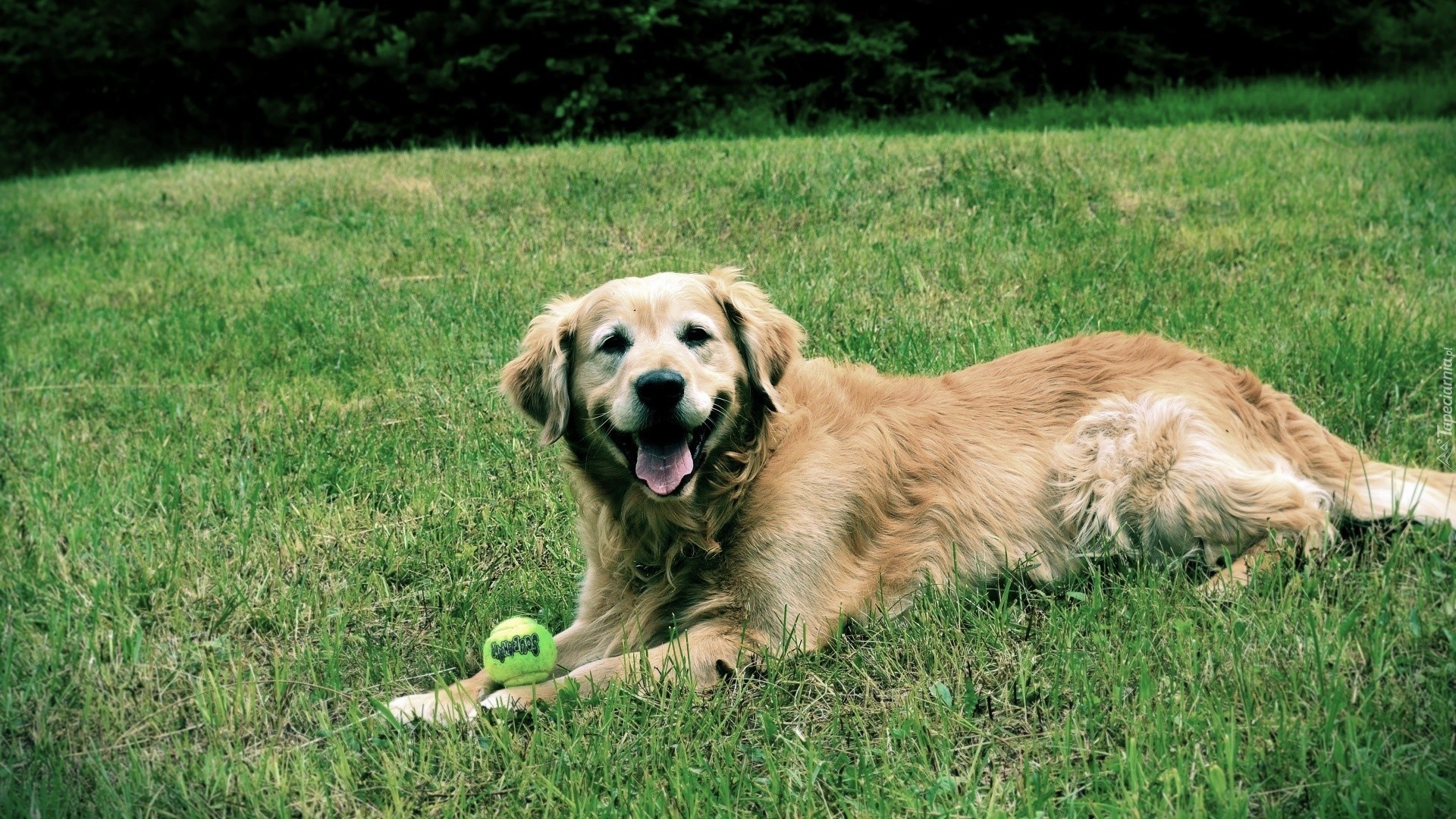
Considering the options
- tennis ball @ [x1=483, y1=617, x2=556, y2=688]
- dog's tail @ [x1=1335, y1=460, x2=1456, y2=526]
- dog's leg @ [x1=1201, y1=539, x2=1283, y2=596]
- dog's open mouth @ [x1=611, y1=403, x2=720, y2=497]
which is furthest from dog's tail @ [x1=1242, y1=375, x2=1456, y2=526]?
tennis ball @ [x1=483, y1=617, x2=556, y2=688]

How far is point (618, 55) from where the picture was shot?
44.0 ft

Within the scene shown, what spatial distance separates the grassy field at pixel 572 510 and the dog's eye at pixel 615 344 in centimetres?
80

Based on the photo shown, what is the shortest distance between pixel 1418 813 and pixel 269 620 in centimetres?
291

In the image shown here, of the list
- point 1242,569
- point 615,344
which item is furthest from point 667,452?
point 1242,569

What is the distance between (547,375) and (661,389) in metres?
0.53

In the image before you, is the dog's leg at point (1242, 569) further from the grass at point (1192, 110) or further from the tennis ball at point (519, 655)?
the grass at point (1192, 110)

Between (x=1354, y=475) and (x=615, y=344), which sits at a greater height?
(x=615, y=344)

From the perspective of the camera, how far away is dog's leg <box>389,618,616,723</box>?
2.73 meters

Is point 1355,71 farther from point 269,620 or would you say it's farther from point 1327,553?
point 269,620

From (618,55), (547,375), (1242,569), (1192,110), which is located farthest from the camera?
(618,55)

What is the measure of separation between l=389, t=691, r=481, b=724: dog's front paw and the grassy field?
0.18 feet

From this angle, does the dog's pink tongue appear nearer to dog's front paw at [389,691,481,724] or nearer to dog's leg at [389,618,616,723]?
dog's leg at [389,618,616,723]

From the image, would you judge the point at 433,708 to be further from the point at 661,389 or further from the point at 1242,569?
the point at 1242,569

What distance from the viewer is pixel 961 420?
11.7 ft
